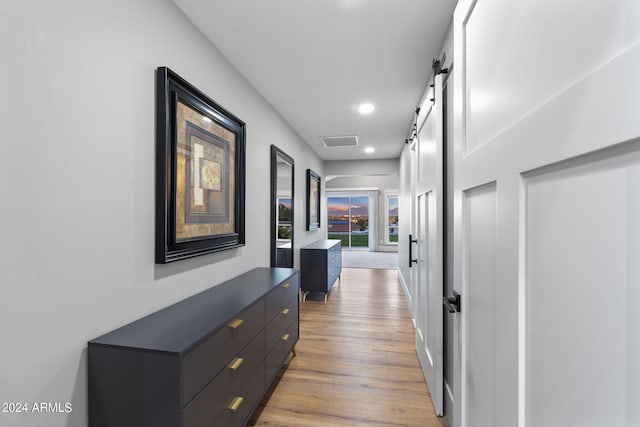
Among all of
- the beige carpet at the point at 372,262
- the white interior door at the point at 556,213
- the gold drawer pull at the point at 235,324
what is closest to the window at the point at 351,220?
the beige carpet at the point at 372,262

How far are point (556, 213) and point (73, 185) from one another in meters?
1.48

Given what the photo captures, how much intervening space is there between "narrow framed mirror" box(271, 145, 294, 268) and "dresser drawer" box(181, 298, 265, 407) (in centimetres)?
139

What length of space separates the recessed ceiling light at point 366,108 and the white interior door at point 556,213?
7.36ft

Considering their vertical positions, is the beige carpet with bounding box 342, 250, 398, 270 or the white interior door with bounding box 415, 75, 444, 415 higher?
the white interior door with bounding box 415, 75, 444, 415

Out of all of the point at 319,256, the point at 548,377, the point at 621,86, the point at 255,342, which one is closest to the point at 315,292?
the point at 319,256

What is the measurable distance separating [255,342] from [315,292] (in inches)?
115

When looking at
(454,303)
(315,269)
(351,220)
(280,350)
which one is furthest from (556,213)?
(351,220)

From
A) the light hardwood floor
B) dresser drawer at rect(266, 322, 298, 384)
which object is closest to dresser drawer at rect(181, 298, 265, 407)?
dresser drawer at rect(266, 322, 298, 384)

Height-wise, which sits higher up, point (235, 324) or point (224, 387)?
point (235, 324)

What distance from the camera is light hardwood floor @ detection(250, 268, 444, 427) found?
1866mm

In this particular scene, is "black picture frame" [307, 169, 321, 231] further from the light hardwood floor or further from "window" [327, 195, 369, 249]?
"window" [327, 195, 369, 249]

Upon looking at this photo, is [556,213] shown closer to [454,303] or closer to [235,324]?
[454,303]

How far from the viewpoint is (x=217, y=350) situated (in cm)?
136

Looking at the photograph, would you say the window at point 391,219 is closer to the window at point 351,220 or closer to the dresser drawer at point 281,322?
the window at point 351,220
